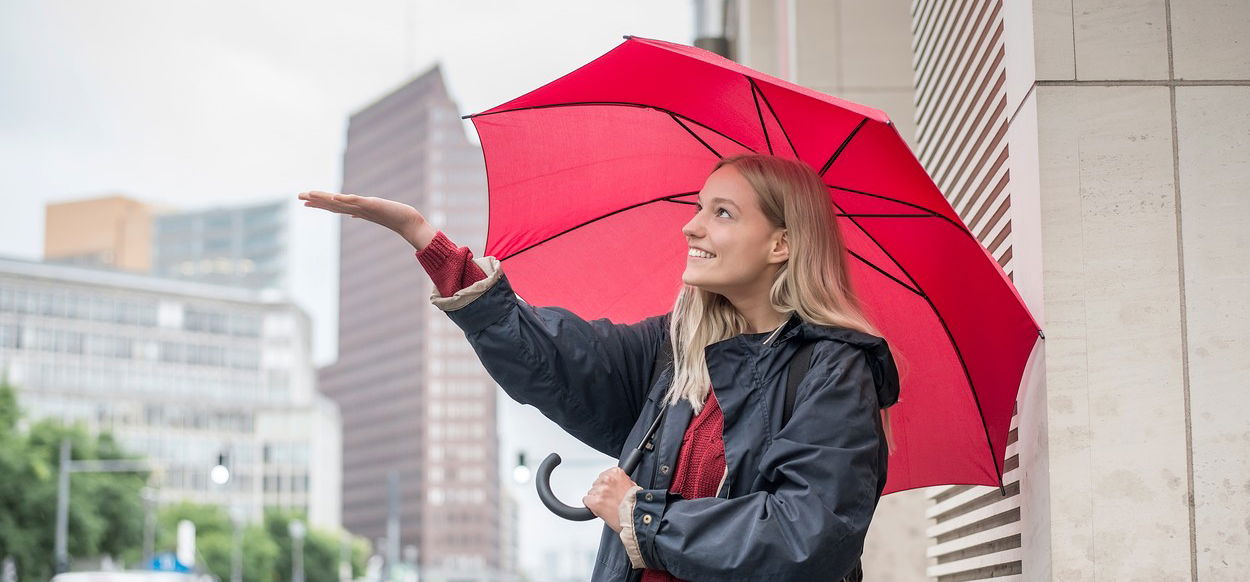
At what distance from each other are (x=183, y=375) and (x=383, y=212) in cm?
11677

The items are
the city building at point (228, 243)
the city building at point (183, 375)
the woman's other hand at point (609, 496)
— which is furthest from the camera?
the city building at point (228, 243)

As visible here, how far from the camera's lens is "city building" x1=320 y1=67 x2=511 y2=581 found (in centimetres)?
16225

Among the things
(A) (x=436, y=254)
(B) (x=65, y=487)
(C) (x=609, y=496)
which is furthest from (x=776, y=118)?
(B) (x=65, y=487)

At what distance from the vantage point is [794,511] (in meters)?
2.74

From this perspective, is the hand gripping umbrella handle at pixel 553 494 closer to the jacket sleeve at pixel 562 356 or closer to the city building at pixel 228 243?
the jacket sleeve at pixel 562 356

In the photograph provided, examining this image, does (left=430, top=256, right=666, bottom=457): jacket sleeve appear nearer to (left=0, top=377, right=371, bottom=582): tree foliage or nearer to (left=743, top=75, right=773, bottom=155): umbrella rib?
(left=743, top=75, right=773, bottom=155): umbrella rib

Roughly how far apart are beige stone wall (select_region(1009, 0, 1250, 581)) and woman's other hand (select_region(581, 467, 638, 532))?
1.29 meters

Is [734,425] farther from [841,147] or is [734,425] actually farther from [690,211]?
[690,211]

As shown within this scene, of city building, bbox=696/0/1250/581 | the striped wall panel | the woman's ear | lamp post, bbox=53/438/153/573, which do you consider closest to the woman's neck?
the woman's ear

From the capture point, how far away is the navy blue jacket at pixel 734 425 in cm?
274

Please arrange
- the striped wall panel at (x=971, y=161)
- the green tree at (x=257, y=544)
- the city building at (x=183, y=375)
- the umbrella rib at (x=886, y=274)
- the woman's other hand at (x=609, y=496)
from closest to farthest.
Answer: the woman's other hand at (x=609, y=496)
the umbrella rib at (x=886, y=274)
the striped wall panel at (x=971, y=161)
the green tree at (x=257, y=544)
the city building at (x=183, y=375)

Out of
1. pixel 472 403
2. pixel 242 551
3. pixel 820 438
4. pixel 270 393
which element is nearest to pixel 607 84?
pixel 820 438

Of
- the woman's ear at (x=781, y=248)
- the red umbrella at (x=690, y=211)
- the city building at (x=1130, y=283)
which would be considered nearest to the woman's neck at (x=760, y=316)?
the woman's ear at (x=781, y=248)

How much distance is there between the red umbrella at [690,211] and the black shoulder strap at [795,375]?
53 cm
